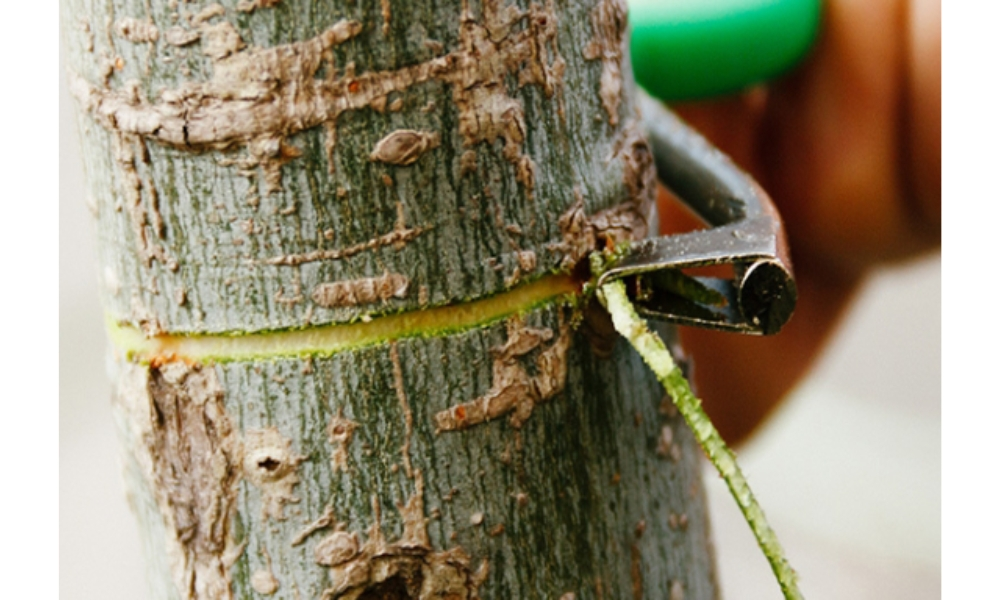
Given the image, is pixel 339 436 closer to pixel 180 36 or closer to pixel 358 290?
pixel 358 290

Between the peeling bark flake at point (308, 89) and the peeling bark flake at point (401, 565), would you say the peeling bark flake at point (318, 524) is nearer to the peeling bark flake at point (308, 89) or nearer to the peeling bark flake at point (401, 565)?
the peeling bark flake at point (401, 565)

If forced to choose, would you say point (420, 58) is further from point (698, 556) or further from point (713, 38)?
point (713, 38)

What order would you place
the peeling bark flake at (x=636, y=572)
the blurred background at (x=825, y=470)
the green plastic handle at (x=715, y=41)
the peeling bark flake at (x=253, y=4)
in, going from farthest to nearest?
1. the blurred background at (x=825, y=470)
2. the green plastic handle at (x=715, y=41)
3. the peeling bark flake at (x=636, y=572)
4. the peeling bark flake at (x=253, y=4)

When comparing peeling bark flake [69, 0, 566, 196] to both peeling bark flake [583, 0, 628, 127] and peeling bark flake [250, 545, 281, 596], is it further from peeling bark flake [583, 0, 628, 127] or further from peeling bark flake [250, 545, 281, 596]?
peeling bark flake [250, 545, 281, 596]

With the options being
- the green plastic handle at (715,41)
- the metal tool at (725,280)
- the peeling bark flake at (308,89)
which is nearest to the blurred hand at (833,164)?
the green plastic handle at (715,41)

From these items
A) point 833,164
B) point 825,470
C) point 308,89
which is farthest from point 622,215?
point 825,470

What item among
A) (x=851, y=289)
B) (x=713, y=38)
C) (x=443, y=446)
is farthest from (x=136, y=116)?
(x=851, y=289)
